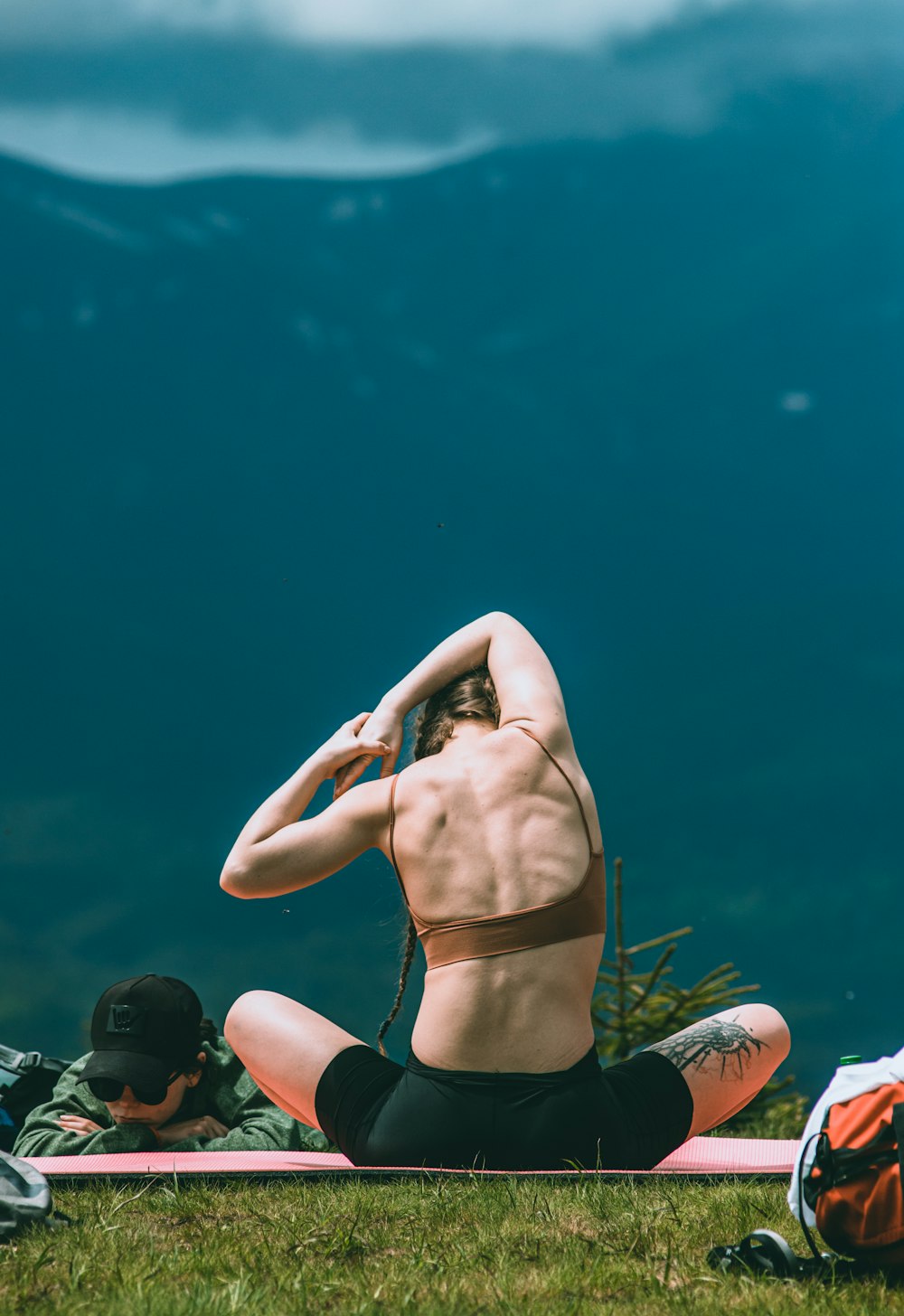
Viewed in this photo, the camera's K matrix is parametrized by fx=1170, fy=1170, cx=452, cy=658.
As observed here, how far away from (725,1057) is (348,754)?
1.07 metres

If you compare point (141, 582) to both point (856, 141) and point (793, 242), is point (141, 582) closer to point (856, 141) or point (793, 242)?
point (793, 242)

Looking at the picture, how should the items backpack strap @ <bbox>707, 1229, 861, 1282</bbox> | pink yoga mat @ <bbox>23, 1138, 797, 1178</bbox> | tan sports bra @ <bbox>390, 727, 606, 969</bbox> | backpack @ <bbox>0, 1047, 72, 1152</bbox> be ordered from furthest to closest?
backpack @ <bbox>0, 1047, 72, 1152</bbox>
tan sports bra @ <bbox>390, 727, 606, 969</bbox>
pink yoga mat @ <bbox>23, 1138, 797, 1178</bbox>
backpack strap @ <bbox>707, 1229, 861, 1282</bbox>

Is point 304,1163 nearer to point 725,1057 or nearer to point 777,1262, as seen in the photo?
point 725,1057

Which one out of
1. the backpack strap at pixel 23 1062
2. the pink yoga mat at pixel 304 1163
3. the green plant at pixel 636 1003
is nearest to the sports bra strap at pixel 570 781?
the pink yoga mat at pixel 304 1163

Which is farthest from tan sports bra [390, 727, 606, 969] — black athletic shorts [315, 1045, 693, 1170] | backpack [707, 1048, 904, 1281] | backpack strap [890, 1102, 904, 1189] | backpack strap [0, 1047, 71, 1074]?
backpack strap [0, 1047, 71, 1074]

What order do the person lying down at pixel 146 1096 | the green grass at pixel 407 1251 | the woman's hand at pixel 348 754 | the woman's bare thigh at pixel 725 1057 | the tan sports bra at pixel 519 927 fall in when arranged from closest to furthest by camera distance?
the green grass at pixel 407 1251
the tan sports bra at pixel 519 927
the woman's bare thigh at pixel 725 1057
the person lying down at pixel 146 1096
the woman's hand at pixel 348 754

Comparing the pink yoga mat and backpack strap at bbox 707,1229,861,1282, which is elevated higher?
backpack strap at bbox 707,1229,861,1282

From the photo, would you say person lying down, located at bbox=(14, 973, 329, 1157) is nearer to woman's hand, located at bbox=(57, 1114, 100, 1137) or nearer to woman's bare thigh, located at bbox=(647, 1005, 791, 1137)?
woman's hand, located at bbox=(57, 1114, 100, 1137)

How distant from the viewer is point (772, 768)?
Result: 16.5ft

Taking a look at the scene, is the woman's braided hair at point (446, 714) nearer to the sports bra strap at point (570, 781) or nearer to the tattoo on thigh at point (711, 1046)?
the sports bra strap at point (570, 781)

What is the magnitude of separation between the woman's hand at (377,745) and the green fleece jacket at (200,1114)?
76 cm

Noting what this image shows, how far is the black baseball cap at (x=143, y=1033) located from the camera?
2621 millimetres

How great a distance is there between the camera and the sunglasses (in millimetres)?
2646

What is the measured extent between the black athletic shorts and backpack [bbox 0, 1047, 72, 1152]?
1122 millimetres
